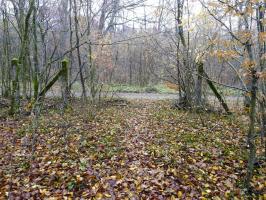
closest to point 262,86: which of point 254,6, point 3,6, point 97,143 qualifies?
point 254,6

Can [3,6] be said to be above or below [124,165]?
above

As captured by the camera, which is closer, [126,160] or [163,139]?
[126,160]

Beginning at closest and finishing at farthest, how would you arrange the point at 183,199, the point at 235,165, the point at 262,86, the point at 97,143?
the point at 183,199 < the point at 235,165 < the point at 262,86 < the point at 97,143

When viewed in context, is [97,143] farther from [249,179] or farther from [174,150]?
[249,179]

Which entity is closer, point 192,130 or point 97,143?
point 97,143

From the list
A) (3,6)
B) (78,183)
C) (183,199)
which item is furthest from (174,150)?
(3,6)

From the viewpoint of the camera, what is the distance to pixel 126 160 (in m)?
5.56

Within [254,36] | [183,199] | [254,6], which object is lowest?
[183,199]

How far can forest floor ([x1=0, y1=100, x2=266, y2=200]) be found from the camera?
442 centimetres

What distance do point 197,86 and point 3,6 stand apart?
9286mm

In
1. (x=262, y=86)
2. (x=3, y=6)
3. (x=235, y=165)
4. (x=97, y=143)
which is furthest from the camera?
(x=3, y=6)

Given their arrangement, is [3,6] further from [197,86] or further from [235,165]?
[235,165]

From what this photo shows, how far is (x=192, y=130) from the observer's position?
25.3ft

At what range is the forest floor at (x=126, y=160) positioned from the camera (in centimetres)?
442
